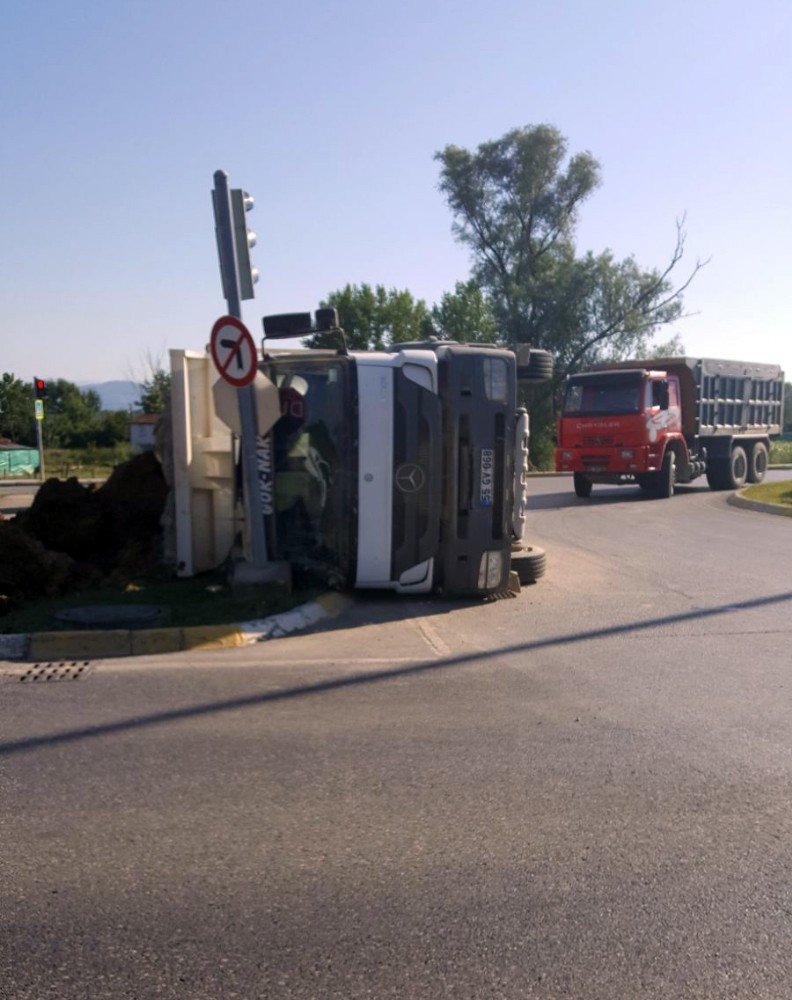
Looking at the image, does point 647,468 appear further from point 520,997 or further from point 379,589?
point 520,997

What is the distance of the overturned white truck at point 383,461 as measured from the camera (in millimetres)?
9453

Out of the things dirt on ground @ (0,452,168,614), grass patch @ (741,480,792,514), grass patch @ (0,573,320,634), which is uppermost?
dirt on ground @ (0,452,168,614)

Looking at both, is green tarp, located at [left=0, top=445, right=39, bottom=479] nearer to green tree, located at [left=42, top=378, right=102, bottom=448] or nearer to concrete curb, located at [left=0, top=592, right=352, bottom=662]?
green tree, located at [left=42, top=378, right=102, bottom=448]

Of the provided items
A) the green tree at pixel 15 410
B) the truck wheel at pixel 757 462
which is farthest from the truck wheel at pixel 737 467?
the green tree at pixel 15 410

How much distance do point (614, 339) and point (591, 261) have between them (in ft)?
11.4

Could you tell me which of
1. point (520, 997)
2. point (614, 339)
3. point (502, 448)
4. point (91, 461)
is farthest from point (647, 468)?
point (91, 461)

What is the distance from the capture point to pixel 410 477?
31.1 ft

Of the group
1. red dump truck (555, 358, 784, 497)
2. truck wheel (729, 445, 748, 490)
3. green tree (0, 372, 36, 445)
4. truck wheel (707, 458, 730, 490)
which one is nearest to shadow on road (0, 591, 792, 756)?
red dump truck (555, 358, 784, 497)

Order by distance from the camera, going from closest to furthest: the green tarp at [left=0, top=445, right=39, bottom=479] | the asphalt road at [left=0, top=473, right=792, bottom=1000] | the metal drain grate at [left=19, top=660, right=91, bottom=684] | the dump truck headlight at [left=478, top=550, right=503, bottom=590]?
the asphalt road at [left=0, top=473, right=792, bottom=1000] → the metal drain grate at [left=19, top=660, right=91, bottom=684] → the dump truck headlight at [left=478, top=550, right=503, bottom=590] → the green tarp at [left=0, top=445, right=39, bottom=479]

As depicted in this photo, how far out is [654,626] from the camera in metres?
9.19

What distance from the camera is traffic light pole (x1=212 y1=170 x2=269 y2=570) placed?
376 inches

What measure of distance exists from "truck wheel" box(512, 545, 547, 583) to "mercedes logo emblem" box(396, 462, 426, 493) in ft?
6.62

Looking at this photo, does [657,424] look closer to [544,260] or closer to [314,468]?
[314,468]

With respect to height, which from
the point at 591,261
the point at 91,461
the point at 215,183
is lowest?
the point at 91,461
